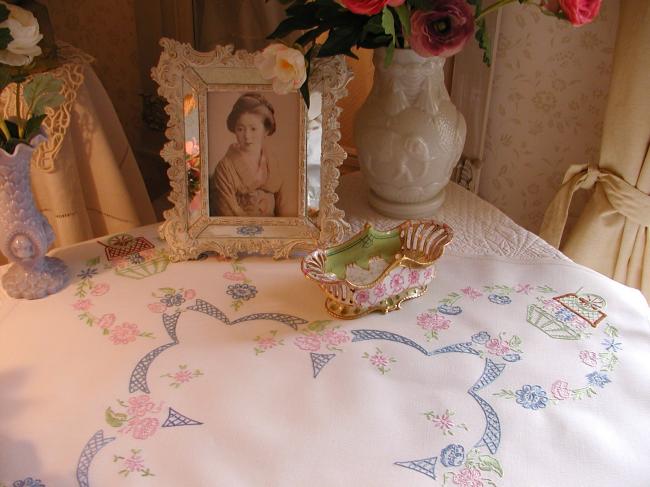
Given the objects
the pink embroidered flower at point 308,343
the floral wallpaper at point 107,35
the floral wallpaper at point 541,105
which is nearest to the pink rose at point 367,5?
the pink embroidered flower at point 308,343

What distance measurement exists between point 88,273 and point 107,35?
90 cm

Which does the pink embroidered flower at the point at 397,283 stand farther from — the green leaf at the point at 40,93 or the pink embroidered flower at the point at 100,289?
the green leaf at the point at 40,93

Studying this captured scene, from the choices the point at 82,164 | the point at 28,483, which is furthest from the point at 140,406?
the point at 82,164

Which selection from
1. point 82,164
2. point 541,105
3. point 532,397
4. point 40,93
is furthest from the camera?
point 541,105

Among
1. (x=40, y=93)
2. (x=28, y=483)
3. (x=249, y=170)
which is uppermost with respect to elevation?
(x=40, y=93)

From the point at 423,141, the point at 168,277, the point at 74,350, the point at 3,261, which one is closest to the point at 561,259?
the point at 423,141

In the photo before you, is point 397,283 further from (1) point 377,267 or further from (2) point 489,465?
(2) point 489,465

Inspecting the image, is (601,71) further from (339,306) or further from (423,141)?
(339,306)

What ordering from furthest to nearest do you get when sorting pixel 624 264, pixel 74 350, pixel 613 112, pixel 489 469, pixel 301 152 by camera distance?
pixel 624 264
pixel 613 112
pixel 301 152
pixel 74 350
pixel 489 469

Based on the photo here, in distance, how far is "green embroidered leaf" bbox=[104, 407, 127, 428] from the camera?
699mm

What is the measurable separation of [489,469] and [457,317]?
0.88 ft

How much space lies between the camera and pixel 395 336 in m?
0.85

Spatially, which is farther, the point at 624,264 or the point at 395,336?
the point at 624,264

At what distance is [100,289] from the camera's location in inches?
36.6
